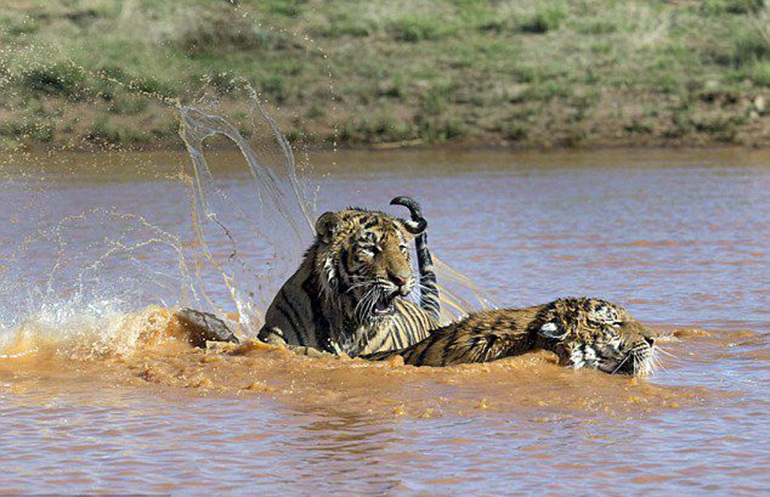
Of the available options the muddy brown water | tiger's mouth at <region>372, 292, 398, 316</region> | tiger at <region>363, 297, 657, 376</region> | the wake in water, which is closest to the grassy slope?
the wake in water

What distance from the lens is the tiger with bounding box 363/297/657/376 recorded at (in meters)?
8.06

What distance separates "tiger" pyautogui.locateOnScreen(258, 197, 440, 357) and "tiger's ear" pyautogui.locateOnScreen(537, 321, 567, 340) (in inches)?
30.0

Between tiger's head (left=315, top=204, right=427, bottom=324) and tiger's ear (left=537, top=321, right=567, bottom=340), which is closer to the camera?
tiger's ear (left=537, top=321, right=567, bottom=340)

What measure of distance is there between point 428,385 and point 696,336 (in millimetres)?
2578

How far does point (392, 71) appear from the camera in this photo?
88.6 feet

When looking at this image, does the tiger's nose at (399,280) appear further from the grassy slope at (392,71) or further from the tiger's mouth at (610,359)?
the grassy slope at (392,71)

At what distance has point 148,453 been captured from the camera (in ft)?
21.7

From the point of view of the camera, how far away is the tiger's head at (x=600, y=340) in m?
8.05

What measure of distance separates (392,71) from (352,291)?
741 inches

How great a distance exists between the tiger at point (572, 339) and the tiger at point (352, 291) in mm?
458

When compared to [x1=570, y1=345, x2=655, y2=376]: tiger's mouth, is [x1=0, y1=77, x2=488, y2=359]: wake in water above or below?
above

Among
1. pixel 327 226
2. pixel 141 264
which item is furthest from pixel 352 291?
pixel 141 264

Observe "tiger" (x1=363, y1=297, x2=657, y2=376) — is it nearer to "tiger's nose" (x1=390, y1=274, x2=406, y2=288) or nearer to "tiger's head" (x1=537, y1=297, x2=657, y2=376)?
"tiger's head" (x1=537, y1=297, x2=657, y2=376)

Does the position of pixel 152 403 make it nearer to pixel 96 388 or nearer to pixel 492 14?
pixel 96 388
